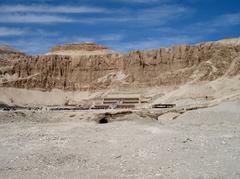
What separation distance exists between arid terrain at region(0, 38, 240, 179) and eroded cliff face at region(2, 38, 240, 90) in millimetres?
189

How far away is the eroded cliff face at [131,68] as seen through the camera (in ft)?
232

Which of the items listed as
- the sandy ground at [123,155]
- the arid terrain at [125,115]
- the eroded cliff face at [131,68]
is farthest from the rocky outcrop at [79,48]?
the sandy ground at [123,155]

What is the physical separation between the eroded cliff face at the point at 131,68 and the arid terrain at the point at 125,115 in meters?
0.19

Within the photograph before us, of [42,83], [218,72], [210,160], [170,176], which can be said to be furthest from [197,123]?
[42,83]

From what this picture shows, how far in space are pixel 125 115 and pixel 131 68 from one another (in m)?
45.0

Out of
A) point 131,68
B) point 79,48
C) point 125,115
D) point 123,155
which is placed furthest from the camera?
point 79,48

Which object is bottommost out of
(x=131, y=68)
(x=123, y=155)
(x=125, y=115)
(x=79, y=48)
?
(x=123, y=155)

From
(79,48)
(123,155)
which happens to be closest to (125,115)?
(123,155)

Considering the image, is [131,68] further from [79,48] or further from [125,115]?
[125,115]

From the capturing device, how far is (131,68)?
267 ft

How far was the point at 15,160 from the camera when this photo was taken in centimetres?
1498

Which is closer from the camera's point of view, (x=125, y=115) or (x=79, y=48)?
(x=125, y=115)

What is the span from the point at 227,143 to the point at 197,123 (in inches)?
423

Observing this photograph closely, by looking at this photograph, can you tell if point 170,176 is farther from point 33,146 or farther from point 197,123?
point 197,123
